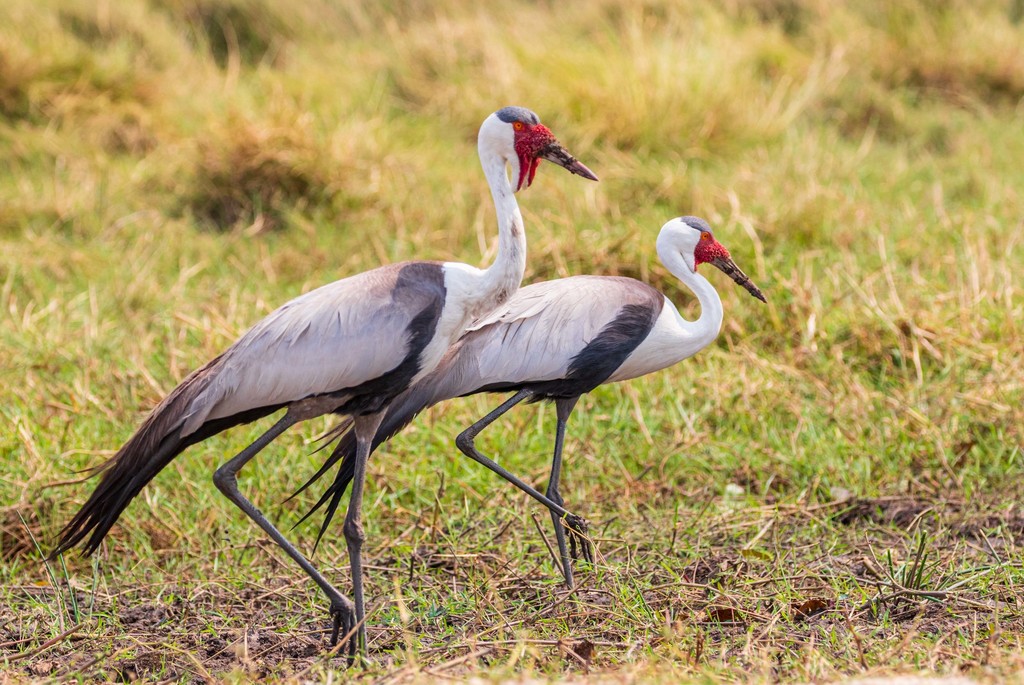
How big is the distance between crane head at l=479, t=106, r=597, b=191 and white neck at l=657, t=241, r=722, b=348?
0.72 m

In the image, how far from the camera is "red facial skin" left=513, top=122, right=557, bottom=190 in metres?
3.80

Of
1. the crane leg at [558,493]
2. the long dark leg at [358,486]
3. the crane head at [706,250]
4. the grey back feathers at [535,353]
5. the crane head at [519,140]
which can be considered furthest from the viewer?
the crane head at [706,250]

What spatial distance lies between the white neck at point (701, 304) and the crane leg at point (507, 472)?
56 centimetres

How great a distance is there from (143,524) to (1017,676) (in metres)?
2.83

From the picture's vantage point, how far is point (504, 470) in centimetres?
414

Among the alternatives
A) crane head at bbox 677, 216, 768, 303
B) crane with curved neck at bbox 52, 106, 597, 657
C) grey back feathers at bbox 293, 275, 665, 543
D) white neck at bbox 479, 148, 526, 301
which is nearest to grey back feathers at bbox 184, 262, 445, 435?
crane with curved neck at bbox 52, 106, 597, 657

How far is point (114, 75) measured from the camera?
822 cm

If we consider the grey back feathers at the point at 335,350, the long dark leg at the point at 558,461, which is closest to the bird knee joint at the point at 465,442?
the long dark leg at the point at 558,461

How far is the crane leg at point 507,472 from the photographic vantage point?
408 centimetres

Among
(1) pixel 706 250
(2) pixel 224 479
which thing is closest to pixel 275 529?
(2) pixel 224 479

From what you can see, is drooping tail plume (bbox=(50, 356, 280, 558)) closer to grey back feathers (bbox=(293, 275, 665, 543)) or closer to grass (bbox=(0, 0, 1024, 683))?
grass (bbox=(0, 0, 1024, 683))

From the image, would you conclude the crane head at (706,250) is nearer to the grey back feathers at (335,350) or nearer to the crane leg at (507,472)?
the crane leg at (507,472)

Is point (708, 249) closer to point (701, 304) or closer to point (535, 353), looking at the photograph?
point (701, 304)

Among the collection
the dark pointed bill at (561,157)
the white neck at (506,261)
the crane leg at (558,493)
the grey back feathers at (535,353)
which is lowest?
the crane leg at (558,493)
